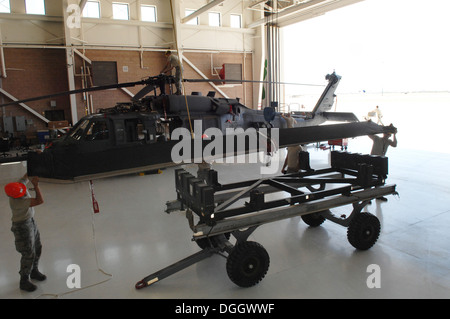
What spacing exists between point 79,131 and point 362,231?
20.7 ft

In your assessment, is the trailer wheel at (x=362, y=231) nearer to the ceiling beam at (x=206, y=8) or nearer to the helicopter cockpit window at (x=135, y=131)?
the helicopter cockpit window at (x=135, y=131)

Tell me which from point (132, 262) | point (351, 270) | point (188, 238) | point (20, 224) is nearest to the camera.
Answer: point (20, 224)

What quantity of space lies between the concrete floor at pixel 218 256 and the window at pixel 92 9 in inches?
411

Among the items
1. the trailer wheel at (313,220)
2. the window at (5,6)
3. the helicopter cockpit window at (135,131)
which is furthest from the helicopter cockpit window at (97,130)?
the window at (5,6)

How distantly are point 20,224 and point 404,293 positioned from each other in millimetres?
4281

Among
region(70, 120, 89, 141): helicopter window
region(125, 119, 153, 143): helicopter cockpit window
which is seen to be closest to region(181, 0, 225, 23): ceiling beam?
region(125, 119, 153, 143): helicopter cockpit window

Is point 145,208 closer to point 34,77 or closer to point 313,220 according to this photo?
point 313,220

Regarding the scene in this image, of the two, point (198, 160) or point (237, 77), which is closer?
point (198, 160)

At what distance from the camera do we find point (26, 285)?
142 inches
